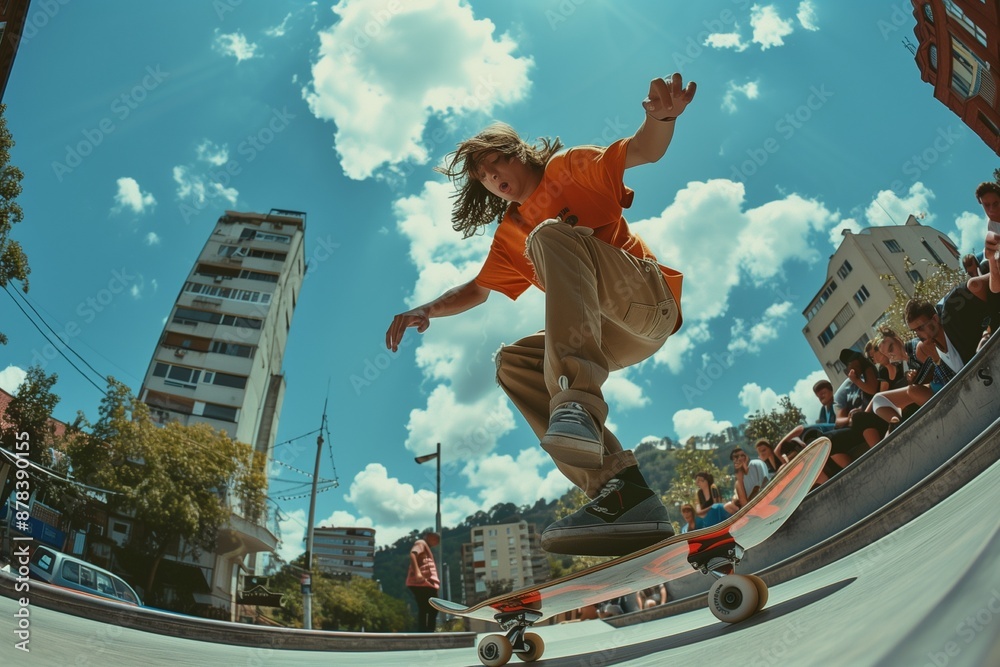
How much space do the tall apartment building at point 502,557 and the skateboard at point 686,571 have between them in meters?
83.7

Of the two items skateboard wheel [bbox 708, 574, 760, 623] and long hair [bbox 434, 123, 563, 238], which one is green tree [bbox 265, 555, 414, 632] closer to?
long hair [bbox 434, 123, 563, 238]

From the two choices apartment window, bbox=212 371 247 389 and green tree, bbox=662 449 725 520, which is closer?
green tree, bbox=662 449 725 520

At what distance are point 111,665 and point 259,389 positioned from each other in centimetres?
4711

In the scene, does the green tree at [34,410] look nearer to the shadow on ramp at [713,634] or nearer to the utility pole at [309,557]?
the utility pole at [309,557]

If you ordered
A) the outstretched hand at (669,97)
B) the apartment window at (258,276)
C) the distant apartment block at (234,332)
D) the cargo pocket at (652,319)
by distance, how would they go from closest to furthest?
the outstretched hand at (669,97) → the cargo pocket at (652,319) → the distant apartment block at (234,332) → the apartment window at (258,276)

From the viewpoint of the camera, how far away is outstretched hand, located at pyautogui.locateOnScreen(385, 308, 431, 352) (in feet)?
8.43

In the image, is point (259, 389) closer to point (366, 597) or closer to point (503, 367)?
point (366, 597)

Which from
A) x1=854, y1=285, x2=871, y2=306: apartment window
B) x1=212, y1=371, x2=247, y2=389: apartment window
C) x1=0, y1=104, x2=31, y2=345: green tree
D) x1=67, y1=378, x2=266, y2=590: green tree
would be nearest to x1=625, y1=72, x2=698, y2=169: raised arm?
x1=0, y1=104, x2=31, y2=345: green tree

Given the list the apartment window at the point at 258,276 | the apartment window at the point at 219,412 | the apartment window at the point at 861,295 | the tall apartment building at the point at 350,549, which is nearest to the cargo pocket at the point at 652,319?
the apartment window at the point at 219,412

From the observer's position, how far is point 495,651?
5.31 ft

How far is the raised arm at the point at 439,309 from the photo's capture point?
259cm

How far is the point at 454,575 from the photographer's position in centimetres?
12612

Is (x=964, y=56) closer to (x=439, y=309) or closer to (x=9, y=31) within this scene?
(x=439, y=309)

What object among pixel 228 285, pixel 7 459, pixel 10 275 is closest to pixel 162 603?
pixel 7 459
